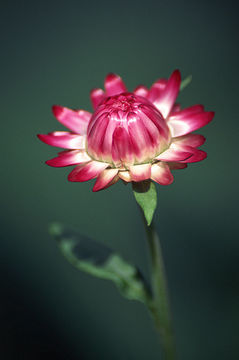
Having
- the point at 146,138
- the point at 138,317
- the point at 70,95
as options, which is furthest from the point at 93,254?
the point at 70,95

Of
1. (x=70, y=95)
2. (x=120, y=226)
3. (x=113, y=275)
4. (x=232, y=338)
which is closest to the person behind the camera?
(x=113, y=275)

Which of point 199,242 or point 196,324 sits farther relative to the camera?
point 199,242

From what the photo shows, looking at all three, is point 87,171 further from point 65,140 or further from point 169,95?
point 169,95

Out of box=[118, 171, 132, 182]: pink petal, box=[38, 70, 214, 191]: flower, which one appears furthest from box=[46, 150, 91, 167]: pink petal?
box=[118, 171, 132, 182]: pink petal

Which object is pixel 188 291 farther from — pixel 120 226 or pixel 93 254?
pixel 93 254

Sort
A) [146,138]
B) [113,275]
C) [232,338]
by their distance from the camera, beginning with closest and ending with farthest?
1. [146,138]
2. [113,275]
3. [232,338]

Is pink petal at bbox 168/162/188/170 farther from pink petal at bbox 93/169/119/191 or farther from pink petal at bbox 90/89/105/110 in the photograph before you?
pink petal at bbox 90/89/105/110
